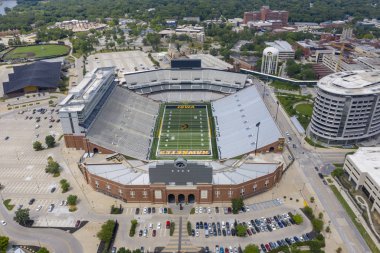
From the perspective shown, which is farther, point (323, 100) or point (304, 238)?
point (323, 100)

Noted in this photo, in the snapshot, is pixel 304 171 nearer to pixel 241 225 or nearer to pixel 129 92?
pixel 241 225

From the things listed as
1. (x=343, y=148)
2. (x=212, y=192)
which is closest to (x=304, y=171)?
(x=343, y=148)

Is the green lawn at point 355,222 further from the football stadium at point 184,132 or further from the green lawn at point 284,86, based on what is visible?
the green lawn at point 284,86

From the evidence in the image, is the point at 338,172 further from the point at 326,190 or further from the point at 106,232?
the point at 106,232

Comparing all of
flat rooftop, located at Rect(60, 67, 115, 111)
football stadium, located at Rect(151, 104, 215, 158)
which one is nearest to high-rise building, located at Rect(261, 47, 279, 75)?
football stadium, located at Rect(151, 104, 215, 158)

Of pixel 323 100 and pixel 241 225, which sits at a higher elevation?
pixel 323 100

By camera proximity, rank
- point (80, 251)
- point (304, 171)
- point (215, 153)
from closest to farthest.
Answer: point (80, 251) < point (304, 171) < point (215, 153)
